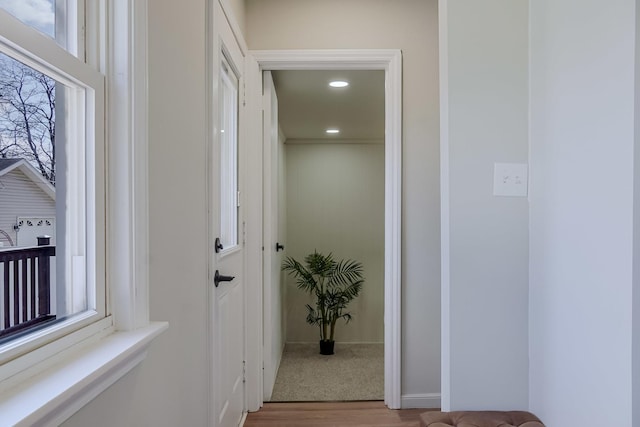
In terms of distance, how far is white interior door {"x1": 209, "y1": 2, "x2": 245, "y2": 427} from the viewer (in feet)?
5.75

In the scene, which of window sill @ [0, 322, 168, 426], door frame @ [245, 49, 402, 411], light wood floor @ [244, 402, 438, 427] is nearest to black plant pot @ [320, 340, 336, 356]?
light wood floor @ [244, 402, 438, 427]

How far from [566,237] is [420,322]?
4.43 ft

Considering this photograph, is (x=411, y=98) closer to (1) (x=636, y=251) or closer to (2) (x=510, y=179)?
(2) (x=510, y=179)

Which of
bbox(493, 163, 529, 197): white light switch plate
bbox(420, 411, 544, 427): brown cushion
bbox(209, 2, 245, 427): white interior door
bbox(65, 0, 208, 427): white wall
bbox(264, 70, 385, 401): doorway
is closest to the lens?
bbox(65, 0, 208, 427): white wall

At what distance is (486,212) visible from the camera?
161 centimetres

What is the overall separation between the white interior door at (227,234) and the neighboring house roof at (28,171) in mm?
884

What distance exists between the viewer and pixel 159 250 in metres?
1.15

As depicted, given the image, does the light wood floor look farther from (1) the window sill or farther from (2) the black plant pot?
(1) the window sill

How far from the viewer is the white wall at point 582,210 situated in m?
1.09

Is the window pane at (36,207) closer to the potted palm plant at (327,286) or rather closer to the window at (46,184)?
the window at (46,184)

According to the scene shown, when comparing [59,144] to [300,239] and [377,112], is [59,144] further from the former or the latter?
[300,239]

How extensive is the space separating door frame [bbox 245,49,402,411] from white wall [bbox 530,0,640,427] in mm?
1005

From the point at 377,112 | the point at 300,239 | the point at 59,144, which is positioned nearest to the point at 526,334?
the point at 59,144

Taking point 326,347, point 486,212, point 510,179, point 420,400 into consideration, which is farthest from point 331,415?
point 510,179
